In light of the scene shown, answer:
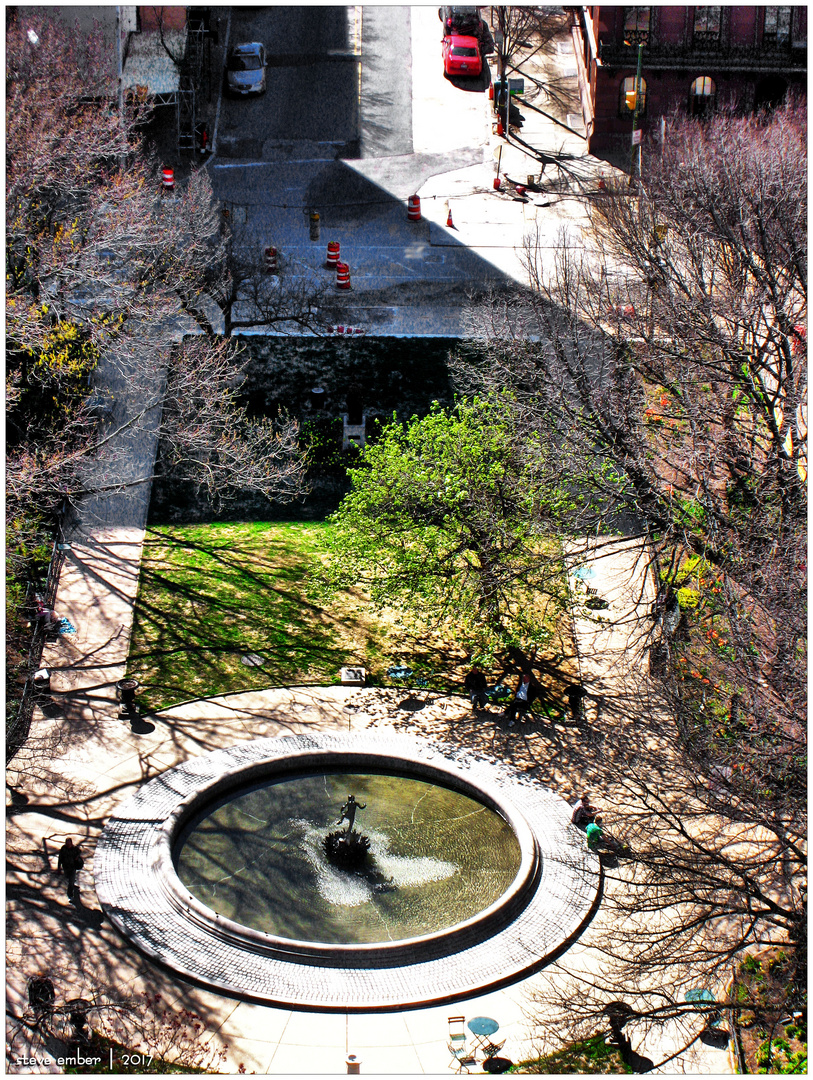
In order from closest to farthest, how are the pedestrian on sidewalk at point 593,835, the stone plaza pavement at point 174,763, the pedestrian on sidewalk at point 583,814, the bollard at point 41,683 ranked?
1. the stone plaza pavement at point 174,763
2. the pedestrian on sidewalk at point 593,835
3. the pedestrian on sidewalk at point 583,814
4. the bollard at point 41,683

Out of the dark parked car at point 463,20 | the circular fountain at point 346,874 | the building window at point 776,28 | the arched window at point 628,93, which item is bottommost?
the circular fountain at point 346,874

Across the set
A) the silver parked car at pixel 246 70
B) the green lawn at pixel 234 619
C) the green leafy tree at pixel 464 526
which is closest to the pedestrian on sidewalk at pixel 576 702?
the green leafy tree at pixel 464 526

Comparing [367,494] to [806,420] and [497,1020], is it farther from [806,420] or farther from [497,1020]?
[497,1020]

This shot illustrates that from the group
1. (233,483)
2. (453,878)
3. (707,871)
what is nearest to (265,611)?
(233,483)

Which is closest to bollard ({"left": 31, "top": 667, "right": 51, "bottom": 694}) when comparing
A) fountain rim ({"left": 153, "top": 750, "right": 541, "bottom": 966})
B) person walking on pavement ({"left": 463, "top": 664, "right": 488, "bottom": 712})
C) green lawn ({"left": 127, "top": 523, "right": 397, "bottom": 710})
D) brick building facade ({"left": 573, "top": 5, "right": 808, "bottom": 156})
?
green lawn ({"left": 127, "top": 523, "right": 397, "bottom": 710})

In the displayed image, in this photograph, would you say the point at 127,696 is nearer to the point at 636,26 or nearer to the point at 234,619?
the point at 234,619

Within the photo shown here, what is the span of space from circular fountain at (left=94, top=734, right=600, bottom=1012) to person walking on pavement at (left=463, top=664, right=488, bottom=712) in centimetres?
207

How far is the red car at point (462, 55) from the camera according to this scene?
192 feet

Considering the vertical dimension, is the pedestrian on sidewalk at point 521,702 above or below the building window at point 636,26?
below

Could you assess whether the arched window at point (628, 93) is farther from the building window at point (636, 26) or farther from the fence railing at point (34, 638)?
the fence railing at point (34, 638)

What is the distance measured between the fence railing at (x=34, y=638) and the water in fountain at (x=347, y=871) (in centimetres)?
459

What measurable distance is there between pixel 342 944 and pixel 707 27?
42850 mm

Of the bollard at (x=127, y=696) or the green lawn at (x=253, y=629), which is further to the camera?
the green lawn at (x=253, y=629)

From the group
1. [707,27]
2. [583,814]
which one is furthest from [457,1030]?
[707,27]
